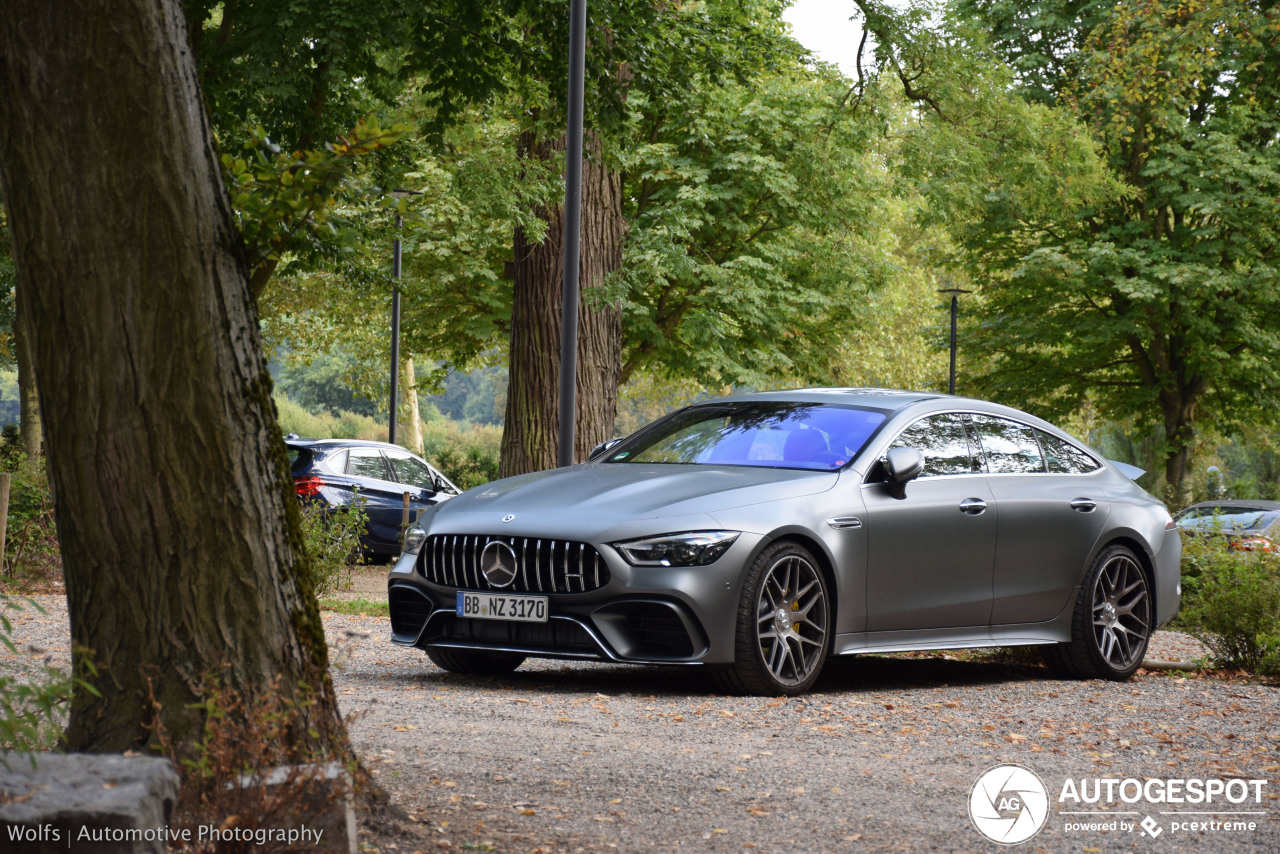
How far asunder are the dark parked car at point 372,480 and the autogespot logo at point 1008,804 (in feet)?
46.5

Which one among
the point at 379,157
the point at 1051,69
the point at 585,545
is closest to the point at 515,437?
the point at 379,157

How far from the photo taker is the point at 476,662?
820 centimetres

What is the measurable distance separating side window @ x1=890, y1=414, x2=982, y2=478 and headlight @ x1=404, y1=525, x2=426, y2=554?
2.57 metres

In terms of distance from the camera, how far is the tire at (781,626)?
23.8 feet

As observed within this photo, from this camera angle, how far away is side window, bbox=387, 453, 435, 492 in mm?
20906

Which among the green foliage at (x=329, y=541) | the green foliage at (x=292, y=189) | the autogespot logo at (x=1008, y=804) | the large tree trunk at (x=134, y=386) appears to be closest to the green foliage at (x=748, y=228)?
the green foliage at (x=329, y=541)

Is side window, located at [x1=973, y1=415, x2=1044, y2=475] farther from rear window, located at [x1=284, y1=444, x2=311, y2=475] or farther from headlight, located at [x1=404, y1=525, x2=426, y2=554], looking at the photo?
rear window, located at [x1=284, y1=444, x2=311, y2=475]

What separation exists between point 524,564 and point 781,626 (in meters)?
1.29

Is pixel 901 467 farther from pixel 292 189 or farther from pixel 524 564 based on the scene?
pixel 292 189

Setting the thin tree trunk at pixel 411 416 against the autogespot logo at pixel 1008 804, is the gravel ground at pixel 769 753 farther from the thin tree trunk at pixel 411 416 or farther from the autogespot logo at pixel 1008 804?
the thin tree trunk at pixel 411 416

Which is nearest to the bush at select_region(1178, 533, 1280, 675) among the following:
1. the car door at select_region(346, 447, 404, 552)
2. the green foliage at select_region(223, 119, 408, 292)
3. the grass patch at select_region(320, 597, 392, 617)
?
the grass patch at select_region(320, 597, 392, 617)

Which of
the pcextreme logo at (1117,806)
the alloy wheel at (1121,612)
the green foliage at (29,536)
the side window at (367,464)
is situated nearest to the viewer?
the pcextreme logo at (1117,806)

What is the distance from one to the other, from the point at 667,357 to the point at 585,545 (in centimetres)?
2453

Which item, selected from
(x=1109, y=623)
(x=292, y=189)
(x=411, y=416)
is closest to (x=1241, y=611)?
(x=1109, y=623)
